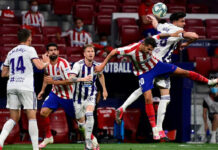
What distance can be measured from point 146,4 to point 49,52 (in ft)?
17.2

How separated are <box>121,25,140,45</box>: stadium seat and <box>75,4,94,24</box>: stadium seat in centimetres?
208

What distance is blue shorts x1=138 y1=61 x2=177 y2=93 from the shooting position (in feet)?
32.9

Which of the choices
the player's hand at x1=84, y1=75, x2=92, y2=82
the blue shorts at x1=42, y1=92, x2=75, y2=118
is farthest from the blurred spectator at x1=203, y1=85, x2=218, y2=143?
the player's hand at x1=84, y1=75, x2=92, y2=82

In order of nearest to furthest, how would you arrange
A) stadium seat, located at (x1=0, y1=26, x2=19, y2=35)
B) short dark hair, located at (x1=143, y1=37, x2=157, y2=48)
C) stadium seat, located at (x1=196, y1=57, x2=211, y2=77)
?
short dark hair, located at (x1=143, y1=37, x2=157, y2=48) < stadium seat, located at (x1=196, y1=57, x2=211, y2=77) < stadium seat, located at (x1=0, y1=26, x2=19, y2=35)

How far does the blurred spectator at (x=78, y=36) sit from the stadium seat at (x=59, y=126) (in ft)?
6.70

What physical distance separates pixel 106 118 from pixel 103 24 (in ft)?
10.6

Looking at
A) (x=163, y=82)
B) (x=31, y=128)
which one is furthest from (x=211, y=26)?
(x=31, y=128)

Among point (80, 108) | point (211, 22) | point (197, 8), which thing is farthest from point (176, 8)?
point (80, 108)

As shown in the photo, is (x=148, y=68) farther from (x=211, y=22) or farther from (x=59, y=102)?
(x=211, y=22)

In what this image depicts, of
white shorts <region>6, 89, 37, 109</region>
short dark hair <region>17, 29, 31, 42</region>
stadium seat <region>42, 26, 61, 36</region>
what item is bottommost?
white shorts <region>6, 89, 37, 109</region>

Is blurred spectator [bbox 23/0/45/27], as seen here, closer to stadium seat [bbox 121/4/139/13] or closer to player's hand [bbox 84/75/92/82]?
stadium seat [bbox 121/4/139/13]

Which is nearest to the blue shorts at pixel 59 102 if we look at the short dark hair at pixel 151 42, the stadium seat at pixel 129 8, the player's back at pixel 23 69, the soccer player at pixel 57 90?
the soccer player at pixel 57 90

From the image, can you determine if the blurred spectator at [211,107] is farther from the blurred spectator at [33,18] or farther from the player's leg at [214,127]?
the blurred spectator at [33,18]

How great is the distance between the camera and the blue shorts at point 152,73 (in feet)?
32.9
